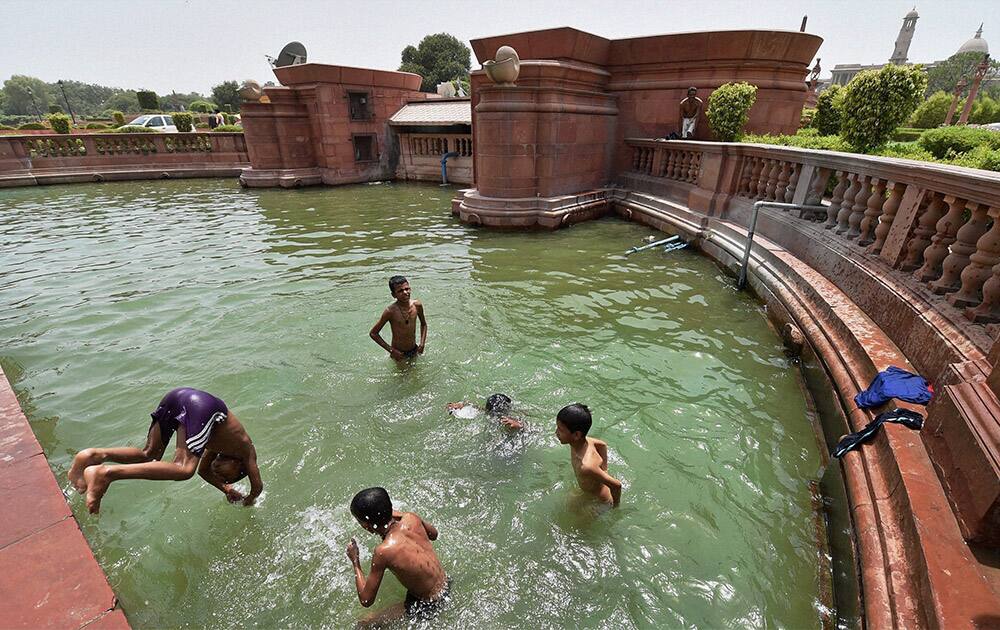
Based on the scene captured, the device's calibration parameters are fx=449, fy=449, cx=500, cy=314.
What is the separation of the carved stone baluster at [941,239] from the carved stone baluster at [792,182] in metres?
3.10

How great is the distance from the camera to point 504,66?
9.42 m

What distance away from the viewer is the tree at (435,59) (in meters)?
53.8

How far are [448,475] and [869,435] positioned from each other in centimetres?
299

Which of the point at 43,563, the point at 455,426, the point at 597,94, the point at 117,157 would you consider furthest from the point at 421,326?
the point at 117,157

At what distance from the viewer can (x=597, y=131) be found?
38.9ft

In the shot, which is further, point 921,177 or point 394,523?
point 921,177

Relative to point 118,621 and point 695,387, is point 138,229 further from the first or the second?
point 695,387

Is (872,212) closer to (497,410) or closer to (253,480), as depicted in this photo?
(497,410)

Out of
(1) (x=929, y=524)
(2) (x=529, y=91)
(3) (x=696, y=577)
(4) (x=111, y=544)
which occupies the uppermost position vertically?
(2) (x=529, y=91)

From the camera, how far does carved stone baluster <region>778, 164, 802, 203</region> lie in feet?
21.4

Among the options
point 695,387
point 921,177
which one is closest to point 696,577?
point 695,387

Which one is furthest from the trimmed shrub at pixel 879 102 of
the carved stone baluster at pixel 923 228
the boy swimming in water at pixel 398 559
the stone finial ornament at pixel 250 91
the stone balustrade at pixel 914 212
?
the stone finial ornament at pixel 250 91

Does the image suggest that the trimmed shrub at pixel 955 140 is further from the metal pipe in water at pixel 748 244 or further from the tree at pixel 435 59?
the tree at pixel 435 59

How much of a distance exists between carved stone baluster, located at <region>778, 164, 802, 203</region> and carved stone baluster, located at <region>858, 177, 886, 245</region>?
1.84 m
